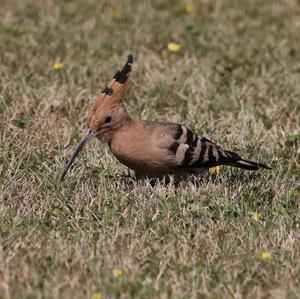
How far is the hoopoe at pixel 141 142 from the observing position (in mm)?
5457

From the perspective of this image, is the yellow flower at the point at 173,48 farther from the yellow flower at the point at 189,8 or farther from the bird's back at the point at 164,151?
the bird's back at the point at 164,151

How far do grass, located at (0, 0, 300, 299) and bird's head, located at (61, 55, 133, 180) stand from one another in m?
0.35

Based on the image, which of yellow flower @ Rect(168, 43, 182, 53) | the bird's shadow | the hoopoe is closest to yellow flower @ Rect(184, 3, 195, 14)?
yellow flower @ Rect(168, 43, 182, 53)

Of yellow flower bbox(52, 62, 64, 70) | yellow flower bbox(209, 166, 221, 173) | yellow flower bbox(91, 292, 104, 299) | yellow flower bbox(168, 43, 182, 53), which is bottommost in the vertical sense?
yellow flower bbox(168, 43, 182, 53)

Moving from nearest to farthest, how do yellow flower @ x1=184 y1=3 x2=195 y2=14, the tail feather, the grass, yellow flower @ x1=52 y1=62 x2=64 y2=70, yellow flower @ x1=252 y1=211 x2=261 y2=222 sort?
the grass < yellow flower @ x1=252 y1=211 x2=261 y2=222 < the tail feather < yellow flower @ x1=52 y1=62 x2=64 y2=70 < yellow flower @ x1=184 y1=3 x2=195 y2=14

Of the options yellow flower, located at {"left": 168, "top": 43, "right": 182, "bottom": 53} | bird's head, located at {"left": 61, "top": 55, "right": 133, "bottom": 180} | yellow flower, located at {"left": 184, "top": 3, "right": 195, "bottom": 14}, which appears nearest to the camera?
bird's head, located at {"left": 61, "top": 55, "right": 133, "bottom": 180}

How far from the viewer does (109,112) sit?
5.44 metres

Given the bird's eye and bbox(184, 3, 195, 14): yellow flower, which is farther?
bbox(184, 3, 195, 14): yellow flower

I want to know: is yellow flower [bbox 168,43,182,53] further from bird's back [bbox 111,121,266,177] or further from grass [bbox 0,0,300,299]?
bird's back [bbox 111,121,266,177]

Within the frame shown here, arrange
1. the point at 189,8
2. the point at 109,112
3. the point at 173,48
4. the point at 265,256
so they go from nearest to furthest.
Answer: the point at 265,256
the point at 109,112
the point at 173,48
the point at 189,8

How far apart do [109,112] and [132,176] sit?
0.57 metres

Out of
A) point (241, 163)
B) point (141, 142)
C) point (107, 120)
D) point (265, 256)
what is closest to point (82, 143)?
point (107, 120)

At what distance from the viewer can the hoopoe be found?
5.46 m

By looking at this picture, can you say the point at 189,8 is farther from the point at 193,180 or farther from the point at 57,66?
the point at 193,180
